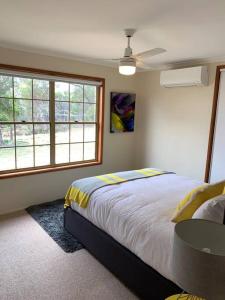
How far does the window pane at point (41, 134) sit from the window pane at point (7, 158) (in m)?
0.41

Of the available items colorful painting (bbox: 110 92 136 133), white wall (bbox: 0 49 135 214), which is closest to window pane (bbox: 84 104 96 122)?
white wall (bbox: 0 49 135 214)

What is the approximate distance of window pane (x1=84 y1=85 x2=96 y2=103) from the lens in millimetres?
4234

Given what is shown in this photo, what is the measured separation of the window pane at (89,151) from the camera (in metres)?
4.41

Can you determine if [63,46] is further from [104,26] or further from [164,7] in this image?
[164,7]

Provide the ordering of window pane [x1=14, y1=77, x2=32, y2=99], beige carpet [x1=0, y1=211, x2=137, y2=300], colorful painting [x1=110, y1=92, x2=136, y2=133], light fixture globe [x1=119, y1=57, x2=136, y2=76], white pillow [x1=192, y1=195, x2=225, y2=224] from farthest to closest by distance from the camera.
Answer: colorful painting [x1=110, y1=92, x2=136, y2=133] < window pane [x1=14, y1=77, x2=32, y2=99] < light fixture globe [x1=119, y1=57, x2=136, y2=76] < beige carpet [x1=0, y1=211, x2=137, y2=300] < white pillow [x1=192, y1=195, x2=225, y2=224]

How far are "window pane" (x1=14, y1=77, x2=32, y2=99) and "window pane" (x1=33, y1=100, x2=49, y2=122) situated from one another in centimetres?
16

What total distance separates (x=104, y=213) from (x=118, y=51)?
223 centimetres

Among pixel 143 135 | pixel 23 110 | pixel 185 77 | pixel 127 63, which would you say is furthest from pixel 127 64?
pixel 143 135

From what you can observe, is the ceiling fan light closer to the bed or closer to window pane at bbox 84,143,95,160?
the bed

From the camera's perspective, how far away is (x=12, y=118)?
11.5 ft

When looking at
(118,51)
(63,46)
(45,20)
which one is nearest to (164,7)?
(45,20)

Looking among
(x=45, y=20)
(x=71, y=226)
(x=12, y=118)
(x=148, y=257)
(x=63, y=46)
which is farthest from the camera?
(x=12, y=118)

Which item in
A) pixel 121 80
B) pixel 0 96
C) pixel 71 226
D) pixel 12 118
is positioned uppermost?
pixel 121 80

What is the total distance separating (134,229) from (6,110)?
2.51 meters
